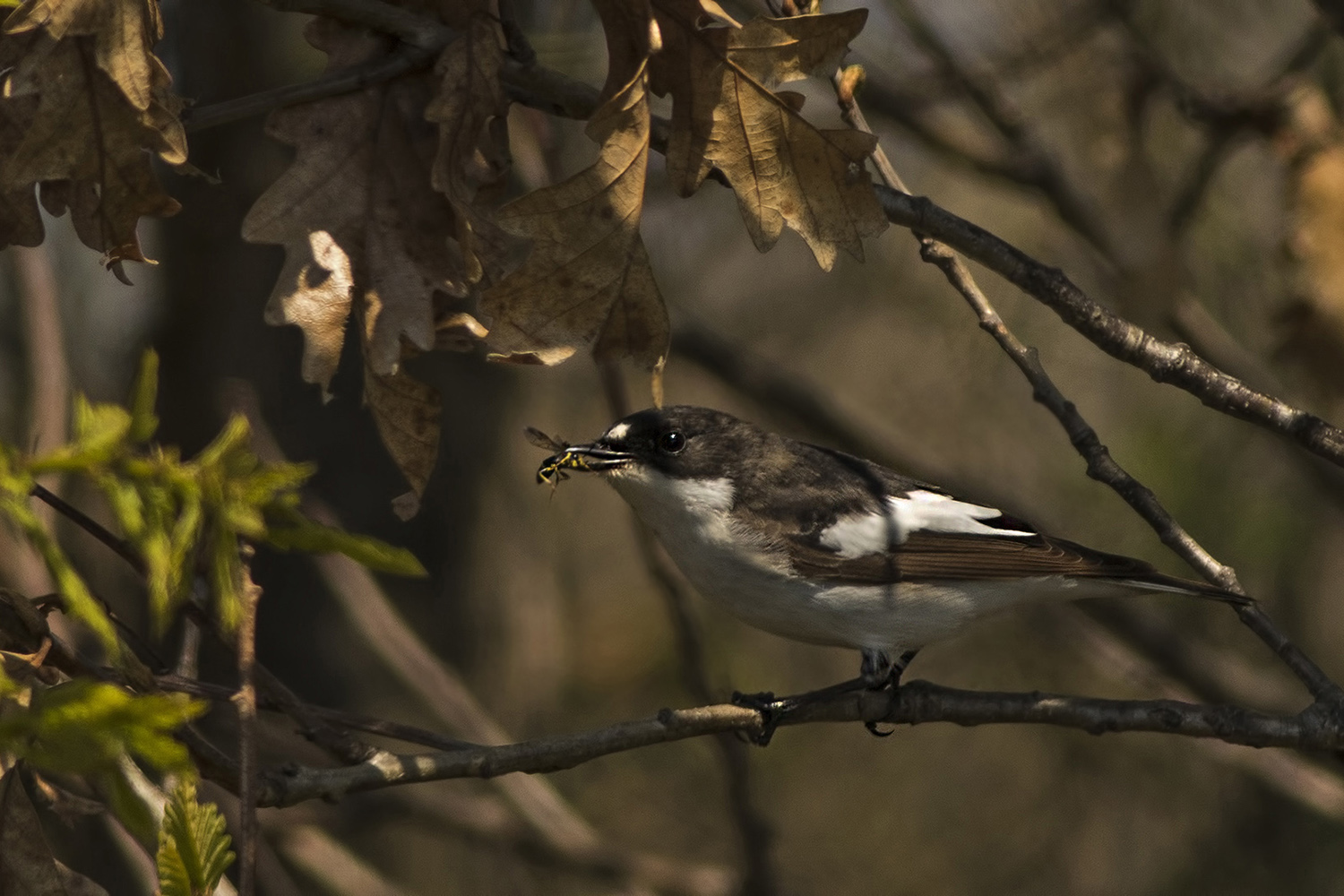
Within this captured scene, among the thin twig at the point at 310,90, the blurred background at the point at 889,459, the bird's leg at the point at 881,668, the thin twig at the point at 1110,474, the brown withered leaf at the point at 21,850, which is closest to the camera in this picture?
the brown withered leaf at the point at 21,850

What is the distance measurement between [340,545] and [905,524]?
98.9 inches

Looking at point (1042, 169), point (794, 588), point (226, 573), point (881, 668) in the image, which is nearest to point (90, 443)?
point (226, 573)

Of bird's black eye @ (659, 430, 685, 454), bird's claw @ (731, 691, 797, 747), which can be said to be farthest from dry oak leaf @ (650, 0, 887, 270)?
bird's black eye @ (659, 430, 685, 454)

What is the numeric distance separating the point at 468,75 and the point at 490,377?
3.38 meters

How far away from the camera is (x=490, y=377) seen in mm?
5945

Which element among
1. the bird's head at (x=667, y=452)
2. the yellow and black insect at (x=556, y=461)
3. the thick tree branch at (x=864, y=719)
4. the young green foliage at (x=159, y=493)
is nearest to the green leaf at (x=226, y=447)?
the young green foliage at (x=159, y=493)

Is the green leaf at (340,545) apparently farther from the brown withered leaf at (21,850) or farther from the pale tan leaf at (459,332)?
the pale tan leaf at (459,332)

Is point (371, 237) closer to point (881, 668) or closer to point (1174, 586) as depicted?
point (881, 668)

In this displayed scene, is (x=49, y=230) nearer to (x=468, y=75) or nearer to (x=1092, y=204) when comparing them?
(x=468, y=75)

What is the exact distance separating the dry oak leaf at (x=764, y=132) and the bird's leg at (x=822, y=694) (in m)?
1.07

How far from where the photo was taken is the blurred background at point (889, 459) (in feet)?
15.3

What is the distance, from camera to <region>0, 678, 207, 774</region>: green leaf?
1479mm

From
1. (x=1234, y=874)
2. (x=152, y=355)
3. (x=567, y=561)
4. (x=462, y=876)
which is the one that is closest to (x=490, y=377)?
(x=567, y=561)

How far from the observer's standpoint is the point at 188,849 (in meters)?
1.63
